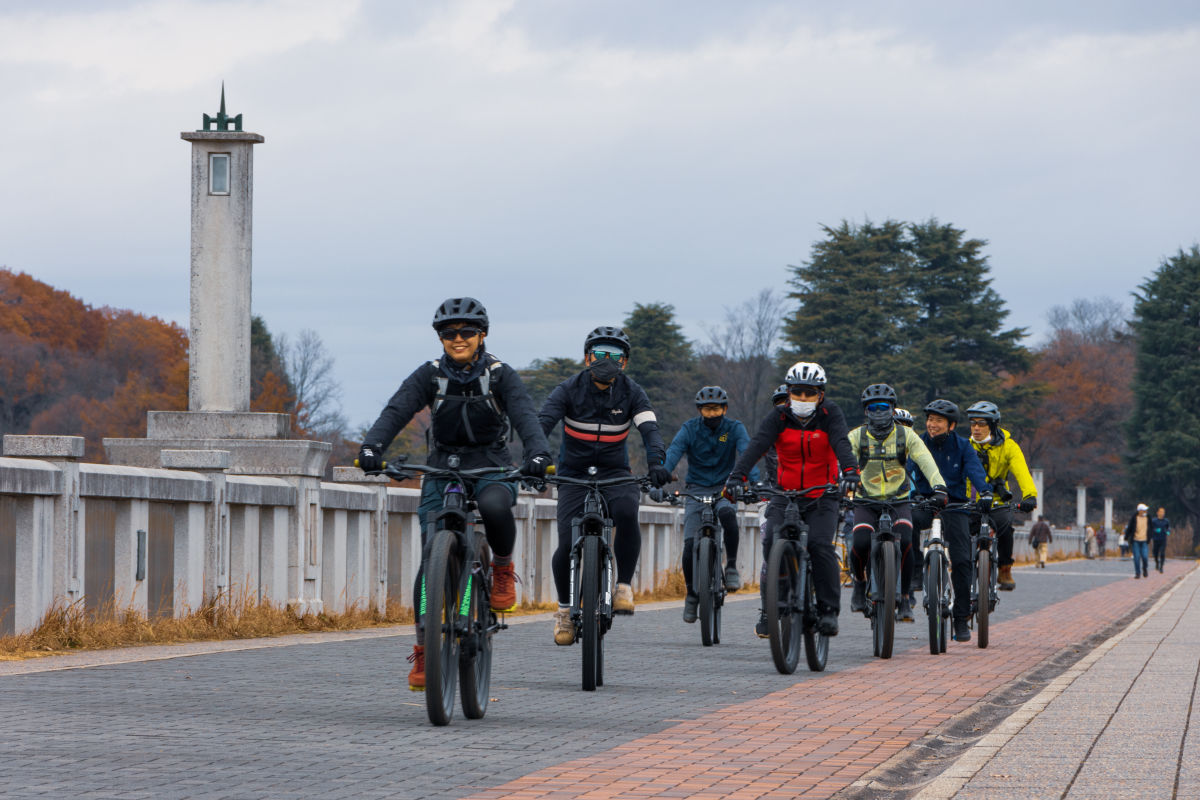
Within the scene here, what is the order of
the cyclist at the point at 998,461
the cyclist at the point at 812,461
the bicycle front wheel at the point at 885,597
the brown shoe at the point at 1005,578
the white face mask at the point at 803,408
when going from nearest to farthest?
the cyclist at the point at 812,461
the white face mask at the point at 803,408
the bicycle front wheel at the point at 885,597
the cyclist at the point at 998,461
the brown shoe at the point at 1005,578

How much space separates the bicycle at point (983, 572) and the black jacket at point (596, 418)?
4.20m

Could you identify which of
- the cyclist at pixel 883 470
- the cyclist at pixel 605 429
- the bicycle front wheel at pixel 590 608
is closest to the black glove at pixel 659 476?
the cyclist at pixel 605 429

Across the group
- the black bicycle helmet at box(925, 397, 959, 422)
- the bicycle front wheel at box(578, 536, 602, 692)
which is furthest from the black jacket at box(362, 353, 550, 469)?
the black bicycle helmet at box(925, 397, 959, 422)

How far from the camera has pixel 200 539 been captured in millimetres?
13609

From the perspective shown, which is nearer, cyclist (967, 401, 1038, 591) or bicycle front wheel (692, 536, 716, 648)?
bicycle front wheel (692, 536, 716, 648)

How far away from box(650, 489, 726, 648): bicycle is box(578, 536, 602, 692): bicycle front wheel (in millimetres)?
3699

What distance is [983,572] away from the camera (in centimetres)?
1364

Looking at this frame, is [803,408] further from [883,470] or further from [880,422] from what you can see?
[883,470]

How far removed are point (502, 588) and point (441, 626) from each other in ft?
3.07

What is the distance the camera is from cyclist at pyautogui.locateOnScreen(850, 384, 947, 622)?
12797 mm

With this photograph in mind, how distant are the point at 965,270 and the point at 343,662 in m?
76.7

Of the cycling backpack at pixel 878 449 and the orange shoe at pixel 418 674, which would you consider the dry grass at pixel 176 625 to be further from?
the cycling backpack at pixel 878 449

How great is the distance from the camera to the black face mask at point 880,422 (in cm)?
1298

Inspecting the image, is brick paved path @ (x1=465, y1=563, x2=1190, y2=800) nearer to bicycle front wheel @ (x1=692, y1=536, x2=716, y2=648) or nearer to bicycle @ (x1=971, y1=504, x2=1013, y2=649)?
bicycle @ (x1=971, y1=504, x2=1013, y2=649)
